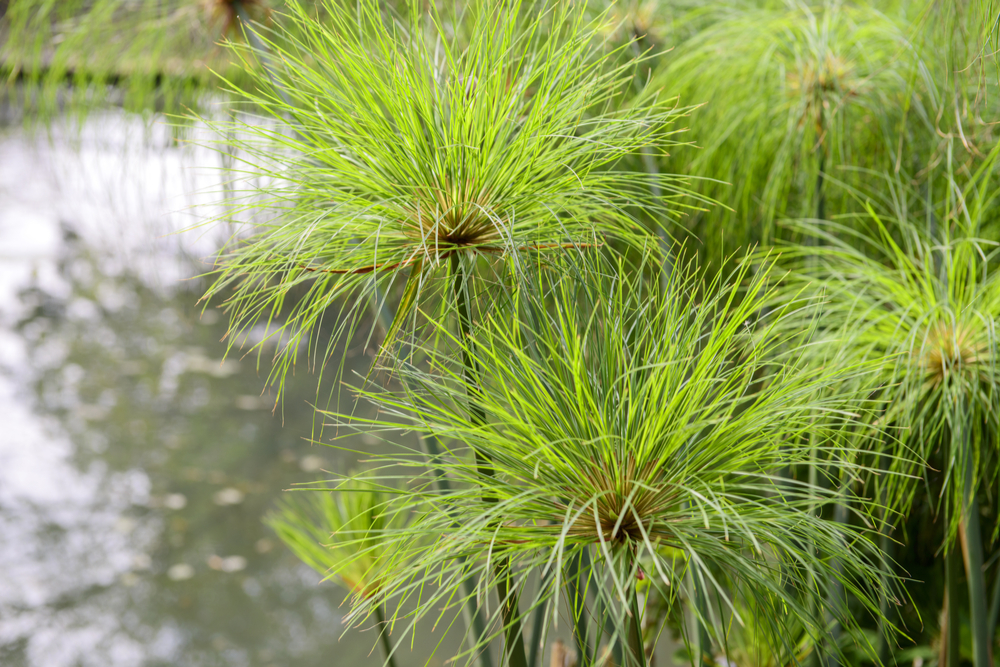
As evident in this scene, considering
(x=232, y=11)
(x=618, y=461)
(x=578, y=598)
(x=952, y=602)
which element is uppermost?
(x=232, y=11)

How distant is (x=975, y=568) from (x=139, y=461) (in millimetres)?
2722

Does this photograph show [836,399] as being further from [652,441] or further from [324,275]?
[324,275]

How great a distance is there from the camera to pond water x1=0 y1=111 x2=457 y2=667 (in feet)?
6.47

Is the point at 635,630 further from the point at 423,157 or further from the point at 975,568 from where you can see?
the point at 975,568

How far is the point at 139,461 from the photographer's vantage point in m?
2.71

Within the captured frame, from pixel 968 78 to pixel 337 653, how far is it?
2.00 meters

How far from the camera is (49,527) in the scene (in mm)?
2383

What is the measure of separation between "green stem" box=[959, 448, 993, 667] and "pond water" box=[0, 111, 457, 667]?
123 centimetres

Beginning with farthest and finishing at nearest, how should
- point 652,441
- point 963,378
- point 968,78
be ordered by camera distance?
point 968,78, point 963,378, point 652,441

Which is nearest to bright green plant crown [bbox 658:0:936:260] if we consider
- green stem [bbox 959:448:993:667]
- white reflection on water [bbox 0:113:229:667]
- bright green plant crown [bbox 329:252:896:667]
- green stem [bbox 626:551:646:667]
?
green stem [bbox 959:448:993:667]

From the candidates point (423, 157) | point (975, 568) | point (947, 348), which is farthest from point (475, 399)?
point (975, 568)

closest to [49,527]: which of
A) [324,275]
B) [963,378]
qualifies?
[324,275]

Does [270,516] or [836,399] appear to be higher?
[836,399]

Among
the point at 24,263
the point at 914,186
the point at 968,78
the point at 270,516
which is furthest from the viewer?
the point at 24,263
